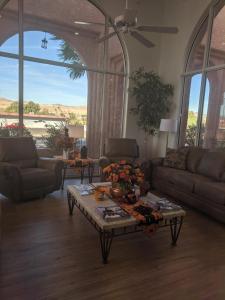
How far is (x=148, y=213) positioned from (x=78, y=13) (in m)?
4.63

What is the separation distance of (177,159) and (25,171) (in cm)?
281

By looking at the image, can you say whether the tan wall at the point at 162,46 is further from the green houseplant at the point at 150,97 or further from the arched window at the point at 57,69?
the arched window at the point at 57,69

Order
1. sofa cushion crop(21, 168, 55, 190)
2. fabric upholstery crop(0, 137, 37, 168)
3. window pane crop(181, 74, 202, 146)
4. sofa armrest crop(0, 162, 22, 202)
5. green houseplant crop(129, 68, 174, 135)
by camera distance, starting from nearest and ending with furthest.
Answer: sofa armrest crop(0, 162, 22, 202), sofa cushion crop(21, 168, 55, 190), fabric upholstery crop(0, 137, 37, 168), window pane crop(181, 74, 202, 146), green houseplant crop(129, 68, 174, 135)

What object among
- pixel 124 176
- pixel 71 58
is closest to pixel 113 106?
pixel 71 58

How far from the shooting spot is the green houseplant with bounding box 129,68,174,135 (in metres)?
5.54

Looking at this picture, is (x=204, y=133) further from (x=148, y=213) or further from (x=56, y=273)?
(x=56, y=273)

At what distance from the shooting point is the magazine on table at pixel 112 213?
228 centimetres

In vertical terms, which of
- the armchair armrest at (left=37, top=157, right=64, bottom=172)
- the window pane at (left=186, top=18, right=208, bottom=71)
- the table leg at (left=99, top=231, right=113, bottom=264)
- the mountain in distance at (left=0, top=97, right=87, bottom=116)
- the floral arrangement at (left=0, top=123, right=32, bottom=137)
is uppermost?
the window pane at (left=186, top=18, right=208, bottom=71)

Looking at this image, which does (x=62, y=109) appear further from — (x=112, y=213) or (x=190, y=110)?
(x=112, y=213)

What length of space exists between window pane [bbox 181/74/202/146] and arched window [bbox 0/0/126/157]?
5.38 feet

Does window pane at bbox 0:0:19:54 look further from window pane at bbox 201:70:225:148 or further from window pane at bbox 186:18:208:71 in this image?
window pane at bbox 201:70:225:148

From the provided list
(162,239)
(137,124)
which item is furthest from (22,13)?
(162,239)

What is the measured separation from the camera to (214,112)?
15.6ft

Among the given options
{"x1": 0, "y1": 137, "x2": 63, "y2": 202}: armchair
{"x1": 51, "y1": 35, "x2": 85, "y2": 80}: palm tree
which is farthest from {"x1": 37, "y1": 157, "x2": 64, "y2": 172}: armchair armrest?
{"x1": 51, "y1": 35, "x2": 85, "y2": 80}: palm tree
